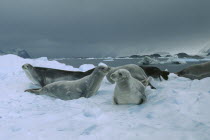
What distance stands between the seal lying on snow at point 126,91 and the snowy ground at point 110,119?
0.54 ft

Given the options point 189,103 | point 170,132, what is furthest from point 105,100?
point 170,132

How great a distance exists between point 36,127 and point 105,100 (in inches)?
82.7

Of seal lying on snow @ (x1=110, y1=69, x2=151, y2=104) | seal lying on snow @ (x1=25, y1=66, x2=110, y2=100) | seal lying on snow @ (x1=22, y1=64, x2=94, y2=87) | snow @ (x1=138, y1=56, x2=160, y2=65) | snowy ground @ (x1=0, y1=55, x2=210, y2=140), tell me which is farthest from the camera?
snow @ (x1=138, y1=56, x2=160, y2=65)

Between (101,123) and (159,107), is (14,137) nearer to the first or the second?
(101,123)

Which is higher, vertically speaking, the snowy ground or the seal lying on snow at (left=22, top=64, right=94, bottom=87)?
the seal lying on snow at (left=22, top=64, right=94, bottom=87)

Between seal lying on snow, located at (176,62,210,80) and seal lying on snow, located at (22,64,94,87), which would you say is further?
seal lying on snow, located at (176,62,210,80)

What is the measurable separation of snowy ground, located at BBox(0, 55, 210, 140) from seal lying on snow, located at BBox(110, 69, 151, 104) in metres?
0.17

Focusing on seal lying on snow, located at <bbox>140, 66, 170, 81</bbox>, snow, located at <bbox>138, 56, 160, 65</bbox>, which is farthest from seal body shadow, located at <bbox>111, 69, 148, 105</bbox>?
snow, located at <bbox>138, 56, 160, 65</bbox>

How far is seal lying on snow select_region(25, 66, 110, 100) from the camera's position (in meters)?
5.01

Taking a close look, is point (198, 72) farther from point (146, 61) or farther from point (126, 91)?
point (146, 61)

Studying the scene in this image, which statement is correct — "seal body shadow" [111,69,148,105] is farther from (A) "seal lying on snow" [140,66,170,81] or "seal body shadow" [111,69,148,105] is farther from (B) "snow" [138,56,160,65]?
(B) "snow" [138,56,160,65]

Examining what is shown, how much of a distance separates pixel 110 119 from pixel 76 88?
2.19 metres

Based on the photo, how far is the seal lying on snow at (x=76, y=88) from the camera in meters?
5.01

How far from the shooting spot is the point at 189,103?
3.61 meters
